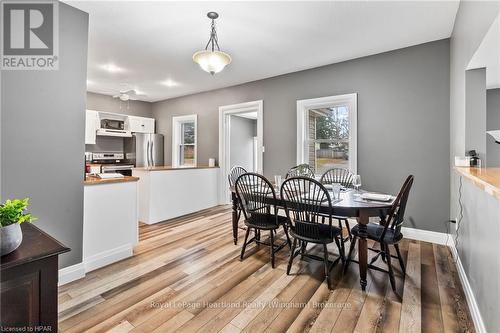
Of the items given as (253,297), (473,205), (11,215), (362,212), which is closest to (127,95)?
(11,215)

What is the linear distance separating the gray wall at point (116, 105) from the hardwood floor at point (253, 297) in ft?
14.7

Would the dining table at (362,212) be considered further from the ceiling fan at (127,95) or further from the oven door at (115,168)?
the oven door at (115,168)

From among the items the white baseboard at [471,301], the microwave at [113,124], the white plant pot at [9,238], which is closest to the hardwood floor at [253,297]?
the white baseboard at [471,301]

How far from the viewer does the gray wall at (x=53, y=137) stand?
6.33 ft

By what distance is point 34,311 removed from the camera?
92cm

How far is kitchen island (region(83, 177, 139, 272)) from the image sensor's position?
94.3 inches

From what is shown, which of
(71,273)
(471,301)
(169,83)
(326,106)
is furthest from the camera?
(169,83)

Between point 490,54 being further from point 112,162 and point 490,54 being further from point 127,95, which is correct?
point 112,162

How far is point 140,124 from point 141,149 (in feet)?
2.47

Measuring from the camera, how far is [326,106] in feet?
13.1

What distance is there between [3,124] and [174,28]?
1925 mm

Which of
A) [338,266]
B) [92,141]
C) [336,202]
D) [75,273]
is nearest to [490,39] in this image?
[336,202]

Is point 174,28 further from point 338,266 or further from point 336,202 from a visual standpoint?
point 338,266

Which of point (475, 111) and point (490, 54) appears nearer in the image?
point (490, 54)
